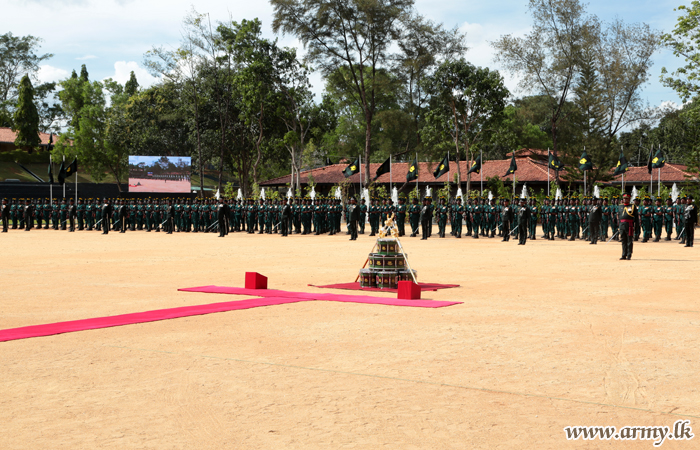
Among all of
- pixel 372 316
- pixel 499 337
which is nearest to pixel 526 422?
pixel 499 337

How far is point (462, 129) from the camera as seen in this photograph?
47094 millimetres

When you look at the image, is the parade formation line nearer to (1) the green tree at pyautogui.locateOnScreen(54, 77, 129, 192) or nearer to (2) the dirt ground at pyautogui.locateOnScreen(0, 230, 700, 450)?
(2) the dirt ground at pyautogui.locateOnScreen(0, 230, 700, 450)

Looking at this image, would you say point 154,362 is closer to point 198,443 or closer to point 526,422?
point 198,443

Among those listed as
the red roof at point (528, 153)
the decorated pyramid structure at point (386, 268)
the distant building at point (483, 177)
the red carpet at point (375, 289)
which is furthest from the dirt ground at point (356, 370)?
the red roof at point (528, 153)

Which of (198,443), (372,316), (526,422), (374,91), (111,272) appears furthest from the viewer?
(374,91)

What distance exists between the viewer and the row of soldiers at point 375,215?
25.8 meters

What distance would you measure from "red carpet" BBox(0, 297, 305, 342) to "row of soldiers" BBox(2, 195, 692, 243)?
15926 millimetres

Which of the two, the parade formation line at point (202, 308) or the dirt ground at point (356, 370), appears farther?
the parade formation line at point (202, 308)

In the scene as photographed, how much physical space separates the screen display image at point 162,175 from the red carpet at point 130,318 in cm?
4079

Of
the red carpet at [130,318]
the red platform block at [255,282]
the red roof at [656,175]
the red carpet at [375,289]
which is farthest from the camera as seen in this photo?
the red roof at [656,175]

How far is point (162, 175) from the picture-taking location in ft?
164

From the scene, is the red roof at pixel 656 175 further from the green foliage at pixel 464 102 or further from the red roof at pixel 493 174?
the green foliage at pixel 464 102

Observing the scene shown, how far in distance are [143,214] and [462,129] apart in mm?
23082

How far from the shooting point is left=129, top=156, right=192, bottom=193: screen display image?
49719 millimetres
